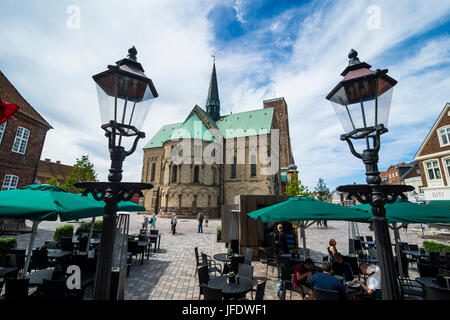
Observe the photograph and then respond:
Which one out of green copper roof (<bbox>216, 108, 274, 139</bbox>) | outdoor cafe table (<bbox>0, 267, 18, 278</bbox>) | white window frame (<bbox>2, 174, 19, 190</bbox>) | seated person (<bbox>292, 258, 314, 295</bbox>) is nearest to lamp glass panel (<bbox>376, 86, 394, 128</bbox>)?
seated person (<bbox>292, 258, 314, 295</bbox>)

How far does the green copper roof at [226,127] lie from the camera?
115ft

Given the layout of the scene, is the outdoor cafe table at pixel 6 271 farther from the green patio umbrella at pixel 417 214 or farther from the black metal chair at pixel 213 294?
the green patio umbrella at pixel 417 214

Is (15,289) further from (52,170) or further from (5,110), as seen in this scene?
(52,170)

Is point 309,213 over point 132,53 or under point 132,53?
under

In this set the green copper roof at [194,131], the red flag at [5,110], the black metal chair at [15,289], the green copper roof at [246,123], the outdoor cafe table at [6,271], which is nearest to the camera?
the red flag at [5,110]

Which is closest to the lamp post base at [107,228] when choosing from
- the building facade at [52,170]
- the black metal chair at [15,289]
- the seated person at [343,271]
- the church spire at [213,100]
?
the black metal chair at [15,289]

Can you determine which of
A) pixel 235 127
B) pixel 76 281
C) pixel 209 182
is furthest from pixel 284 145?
pixel 76 281

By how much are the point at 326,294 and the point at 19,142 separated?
22.6 m

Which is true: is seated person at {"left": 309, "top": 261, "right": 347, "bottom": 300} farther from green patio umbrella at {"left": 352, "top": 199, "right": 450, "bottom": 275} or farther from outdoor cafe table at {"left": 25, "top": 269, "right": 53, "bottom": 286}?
outdoor cafe table at {"left": 25, "top": 269, "right": 53, "bottom": 286}

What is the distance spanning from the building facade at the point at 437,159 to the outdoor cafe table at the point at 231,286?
2510 cm

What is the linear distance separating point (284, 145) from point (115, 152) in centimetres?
4681

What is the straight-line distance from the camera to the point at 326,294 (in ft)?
12.1

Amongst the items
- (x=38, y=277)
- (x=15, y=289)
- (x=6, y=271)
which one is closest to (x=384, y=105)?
(x=15, y=289)
